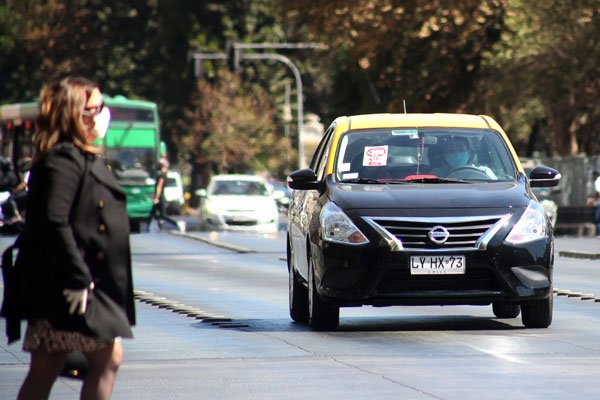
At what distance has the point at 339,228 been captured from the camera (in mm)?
12758

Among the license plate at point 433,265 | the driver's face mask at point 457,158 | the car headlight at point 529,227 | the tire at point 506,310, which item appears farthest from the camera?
the tire at point 506,310

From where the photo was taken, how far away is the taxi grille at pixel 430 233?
41.3ft

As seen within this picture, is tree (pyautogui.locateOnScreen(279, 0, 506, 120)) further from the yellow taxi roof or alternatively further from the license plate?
the license plate

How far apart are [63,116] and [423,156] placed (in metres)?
7.53

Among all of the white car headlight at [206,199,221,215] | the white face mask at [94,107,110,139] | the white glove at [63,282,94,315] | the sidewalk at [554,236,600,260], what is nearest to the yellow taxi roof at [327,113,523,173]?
the white face mask at [94,107,110,139]

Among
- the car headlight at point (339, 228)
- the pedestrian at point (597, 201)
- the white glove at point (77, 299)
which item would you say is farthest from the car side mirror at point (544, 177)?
the pedestrian at point (597, 201)

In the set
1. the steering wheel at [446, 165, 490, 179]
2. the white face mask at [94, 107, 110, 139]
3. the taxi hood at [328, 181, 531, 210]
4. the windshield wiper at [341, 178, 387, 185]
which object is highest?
the white face mask at [94, 107, 110, 139]

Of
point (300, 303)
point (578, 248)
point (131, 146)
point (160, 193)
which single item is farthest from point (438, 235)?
point (131, 146)

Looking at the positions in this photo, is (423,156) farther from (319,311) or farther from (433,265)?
(319,311)

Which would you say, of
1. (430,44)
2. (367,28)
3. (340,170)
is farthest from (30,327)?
(430,44)

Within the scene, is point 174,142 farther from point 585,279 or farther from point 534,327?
point 534,327

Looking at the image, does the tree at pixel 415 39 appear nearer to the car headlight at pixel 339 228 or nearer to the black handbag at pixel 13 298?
the car headlight at pixel 339 228

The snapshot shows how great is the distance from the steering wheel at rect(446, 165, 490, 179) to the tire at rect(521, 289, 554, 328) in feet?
3.58

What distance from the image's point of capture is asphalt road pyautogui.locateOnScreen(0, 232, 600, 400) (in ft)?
30.9
